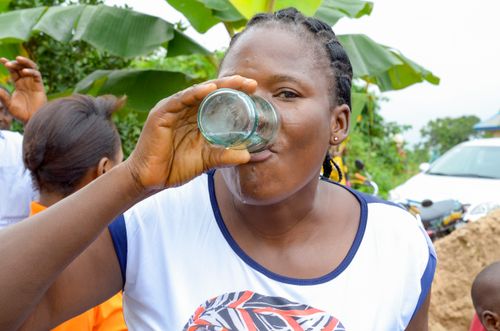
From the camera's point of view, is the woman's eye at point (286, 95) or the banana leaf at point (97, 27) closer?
the woman's eye at point (286, 95)

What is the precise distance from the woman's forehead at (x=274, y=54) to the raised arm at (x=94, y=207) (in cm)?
21

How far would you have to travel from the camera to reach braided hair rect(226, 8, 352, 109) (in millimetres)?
1626

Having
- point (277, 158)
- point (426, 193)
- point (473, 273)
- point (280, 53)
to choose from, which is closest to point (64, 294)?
point (277, 158)

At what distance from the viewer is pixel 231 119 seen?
4.26 feet

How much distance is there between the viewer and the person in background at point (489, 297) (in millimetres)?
2627

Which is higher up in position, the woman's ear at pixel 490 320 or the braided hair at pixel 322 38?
the braided hair at pixel 322 38

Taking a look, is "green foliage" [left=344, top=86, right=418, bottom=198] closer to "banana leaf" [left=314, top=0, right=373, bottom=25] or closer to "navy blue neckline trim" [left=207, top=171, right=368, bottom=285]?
"banana leaf" [left=314, top=0, right=373, bottom=25]

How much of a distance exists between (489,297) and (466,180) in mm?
5102

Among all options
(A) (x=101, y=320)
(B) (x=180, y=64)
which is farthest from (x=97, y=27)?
(B) (x=180, y=64)

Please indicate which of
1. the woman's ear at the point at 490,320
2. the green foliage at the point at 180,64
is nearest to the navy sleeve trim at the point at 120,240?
the woman's ear at the point at 490,320

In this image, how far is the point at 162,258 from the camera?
1.55 meters

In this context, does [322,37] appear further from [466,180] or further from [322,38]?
[466,180]

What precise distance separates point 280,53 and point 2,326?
2.85 ft

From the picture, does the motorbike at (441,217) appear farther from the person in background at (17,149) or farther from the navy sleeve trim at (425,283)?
the navy sleeve trim at (425,283)
